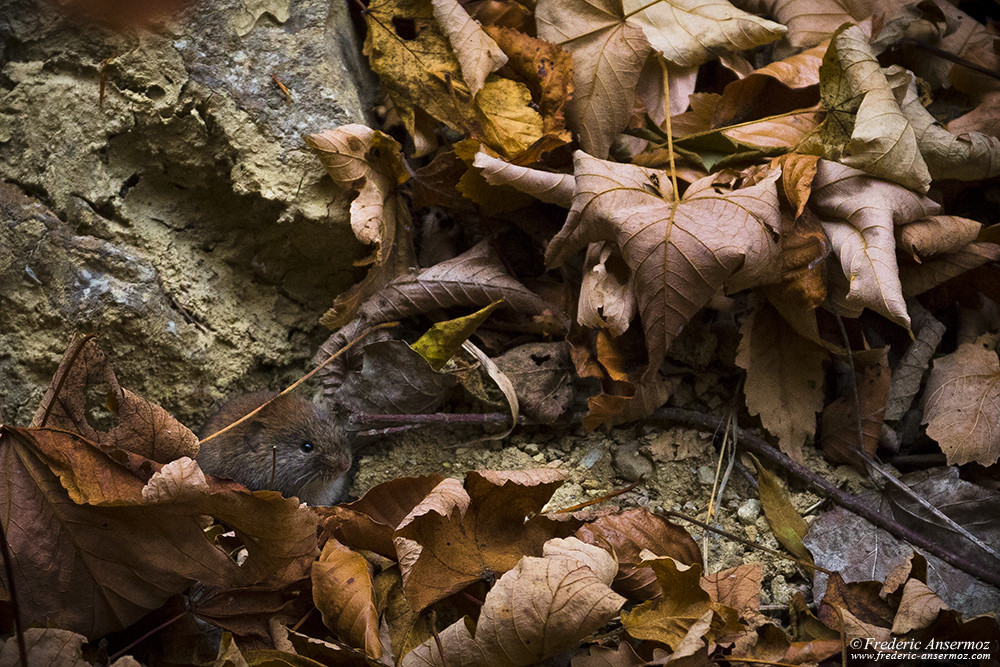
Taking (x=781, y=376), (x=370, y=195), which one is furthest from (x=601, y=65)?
(x=781, y=376)

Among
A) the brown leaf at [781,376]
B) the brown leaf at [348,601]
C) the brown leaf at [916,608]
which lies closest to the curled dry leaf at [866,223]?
the brown leaf at [781,376]

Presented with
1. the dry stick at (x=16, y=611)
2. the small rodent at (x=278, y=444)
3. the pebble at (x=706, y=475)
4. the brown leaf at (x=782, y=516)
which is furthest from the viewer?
the small rodent at (x=278, y=444)

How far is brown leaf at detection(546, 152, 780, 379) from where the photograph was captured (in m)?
2.12

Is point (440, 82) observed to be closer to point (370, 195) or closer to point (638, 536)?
point (370, 195)

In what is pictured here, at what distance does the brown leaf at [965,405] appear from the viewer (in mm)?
2303

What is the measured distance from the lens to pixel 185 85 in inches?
101

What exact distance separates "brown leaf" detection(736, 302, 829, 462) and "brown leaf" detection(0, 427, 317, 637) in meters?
1.42

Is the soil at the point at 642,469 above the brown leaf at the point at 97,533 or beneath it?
beneath

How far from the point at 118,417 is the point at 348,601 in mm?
796

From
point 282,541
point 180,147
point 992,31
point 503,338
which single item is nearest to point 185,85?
point 180,147

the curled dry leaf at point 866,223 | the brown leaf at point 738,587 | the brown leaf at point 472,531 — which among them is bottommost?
the brown leaf at point 738,587

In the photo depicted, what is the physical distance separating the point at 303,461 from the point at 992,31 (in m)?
3.06

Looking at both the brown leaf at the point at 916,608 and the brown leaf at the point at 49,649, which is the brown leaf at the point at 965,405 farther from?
the brown leaf at the point at 49,649

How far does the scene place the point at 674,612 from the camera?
1864mm
